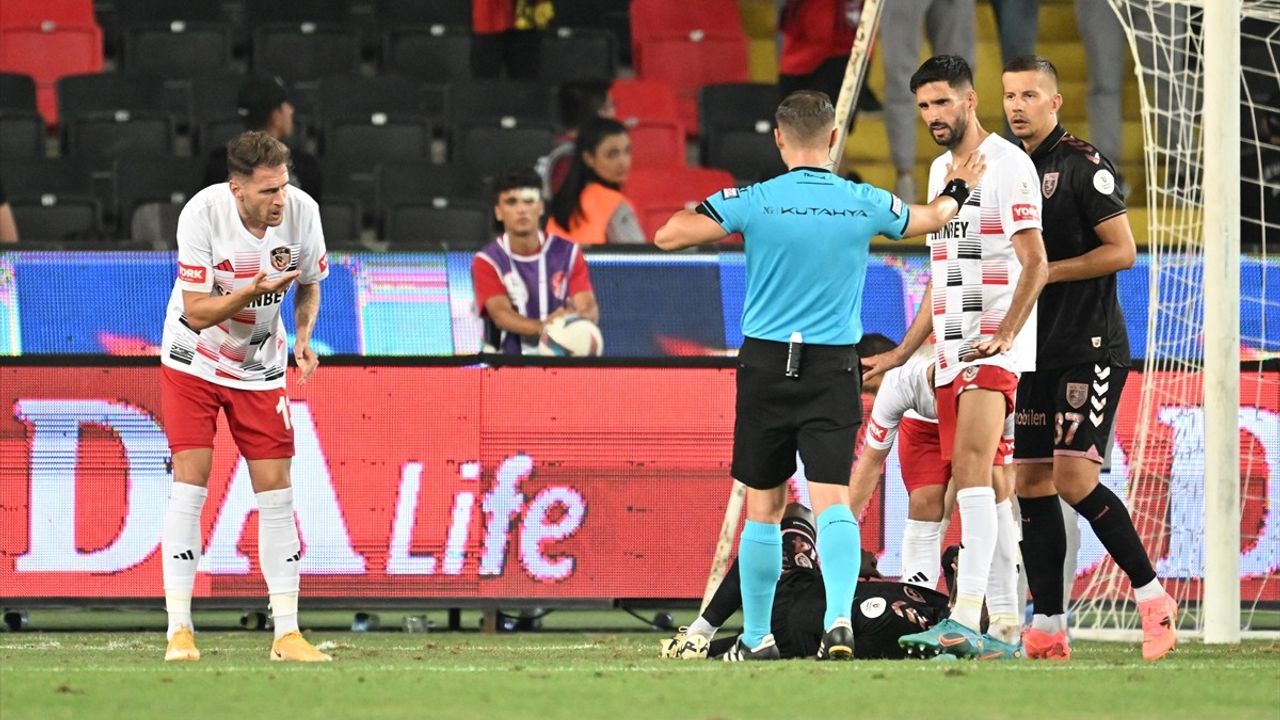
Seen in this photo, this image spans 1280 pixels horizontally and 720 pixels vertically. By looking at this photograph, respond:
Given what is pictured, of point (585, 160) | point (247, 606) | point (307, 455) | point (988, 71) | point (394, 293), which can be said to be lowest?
point (247, 606)

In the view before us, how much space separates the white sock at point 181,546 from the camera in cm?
754

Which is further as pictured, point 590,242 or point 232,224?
point 590,242

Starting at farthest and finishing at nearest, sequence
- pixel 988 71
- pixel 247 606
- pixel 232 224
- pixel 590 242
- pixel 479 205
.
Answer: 1. pixel 988 71
2. pixel 479 205
3. pixel 590 242
4. pixel 247 606
5. pixel 232 224

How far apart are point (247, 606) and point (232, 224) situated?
112 inches

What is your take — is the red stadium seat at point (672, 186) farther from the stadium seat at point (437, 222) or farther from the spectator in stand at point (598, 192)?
the spectator in stand at point (598, 192)

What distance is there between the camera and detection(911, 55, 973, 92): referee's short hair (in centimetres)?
758

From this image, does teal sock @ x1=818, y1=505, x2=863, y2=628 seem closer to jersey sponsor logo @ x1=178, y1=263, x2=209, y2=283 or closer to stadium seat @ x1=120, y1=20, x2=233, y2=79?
jersey sponsor logo @ x1=178, y1=263, x2=209, y2=283

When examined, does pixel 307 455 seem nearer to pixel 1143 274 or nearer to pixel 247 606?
pixel 247 606

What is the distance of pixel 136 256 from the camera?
10.5m

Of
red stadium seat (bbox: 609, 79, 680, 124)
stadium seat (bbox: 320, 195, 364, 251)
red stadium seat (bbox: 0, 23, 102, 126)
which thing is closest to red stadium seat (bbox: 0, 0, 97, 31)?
red stadium seat (bbox: 0, 23, 102, 126)

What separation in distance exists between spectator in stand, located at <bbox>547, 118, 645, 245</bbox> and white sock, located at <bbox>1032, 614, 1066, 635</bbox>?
4.24 m

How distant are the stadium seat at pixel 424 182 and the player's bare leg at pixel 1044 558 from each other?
6.59 meters

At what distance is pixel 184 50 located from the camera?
1587cm

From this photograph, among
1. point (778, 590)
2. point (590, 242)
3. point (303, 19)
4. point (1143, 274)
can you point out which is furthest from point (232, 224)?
point (303, 19)
